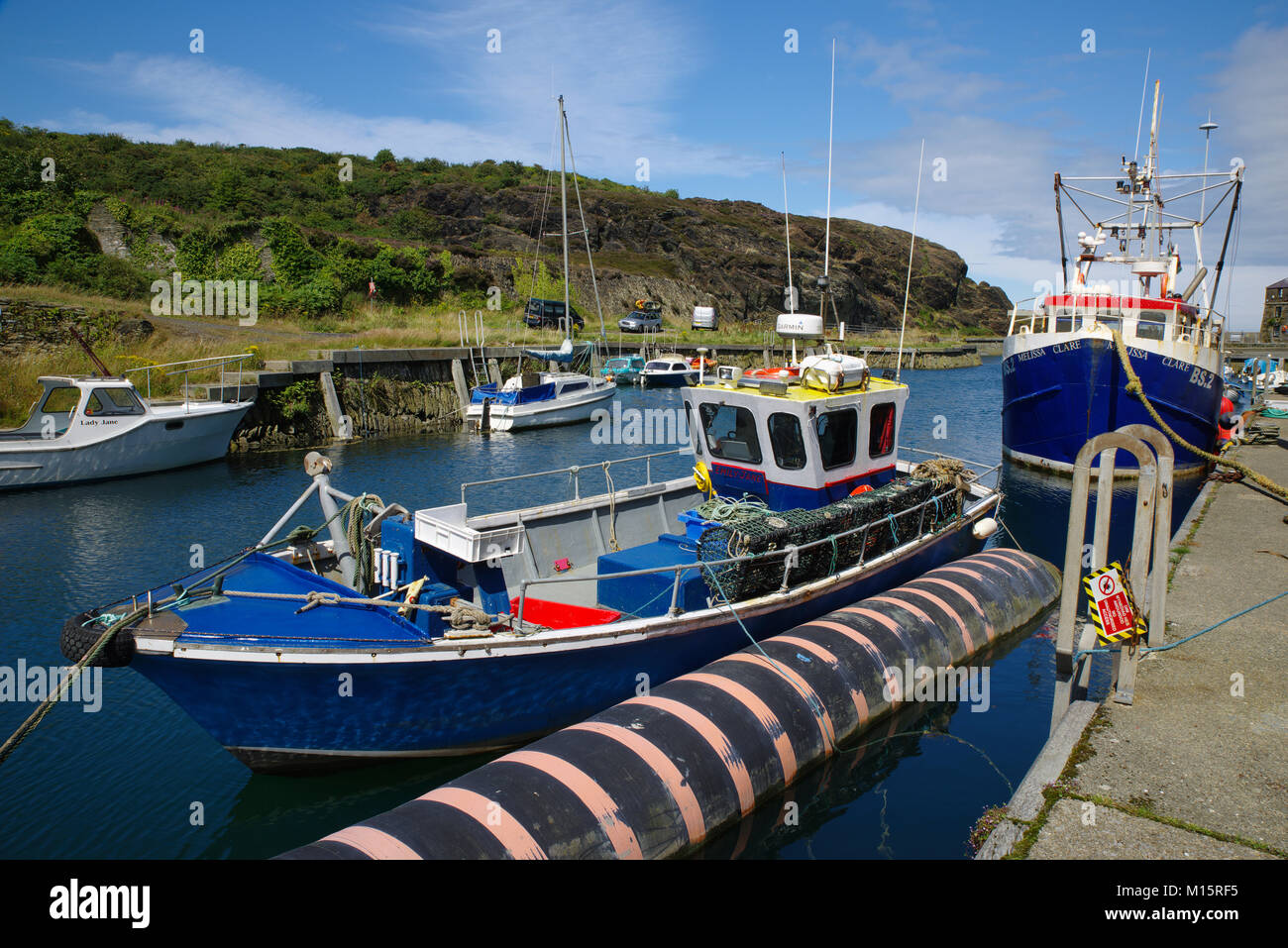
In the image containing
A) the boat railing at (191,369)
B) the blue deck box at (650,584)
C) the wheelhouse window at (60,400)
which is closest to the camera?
the blue deck box at (650,584)

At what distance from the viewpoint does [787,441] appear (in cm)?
1034

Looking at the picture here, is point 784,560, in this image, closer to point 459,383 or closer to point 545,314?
point 459,383

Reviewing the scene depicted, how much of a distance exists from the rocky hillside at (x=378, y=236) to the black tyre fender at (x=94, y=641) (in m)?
32.2

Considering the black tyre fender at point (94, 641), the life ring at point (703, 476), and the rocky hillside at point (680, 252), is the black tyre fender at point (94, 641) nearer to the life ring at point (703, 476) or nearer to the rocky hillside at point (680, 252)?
the life ring at point (703, 476)

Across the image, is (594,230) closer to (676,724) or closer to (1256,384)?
(1256,384)

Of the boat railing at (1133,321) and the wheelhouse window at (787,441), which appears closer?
the wheelhouse window at (787,441)

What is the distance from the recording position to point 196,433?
22141 mm

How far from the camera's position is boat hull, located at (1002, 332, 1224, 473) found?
2084 centimetres

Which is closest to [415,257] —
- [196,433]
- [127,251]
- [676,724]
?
[127,251]

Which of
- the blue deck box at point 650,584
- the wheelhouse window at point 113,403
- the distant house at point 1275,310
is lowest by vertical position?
the blue deck box at point 650,584

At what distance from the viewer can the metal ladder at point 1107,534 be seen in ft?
20.0

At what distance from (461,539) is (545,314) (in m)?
46.7

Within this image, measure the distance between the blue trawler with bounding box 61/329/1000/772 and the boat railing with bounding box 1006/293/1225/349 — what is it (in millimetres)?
12882

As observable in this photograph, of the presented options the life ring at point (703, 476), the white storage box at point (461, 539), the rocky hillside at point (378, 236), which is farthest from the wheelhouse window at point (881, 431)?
the rocky hillside at point (378, 236)
